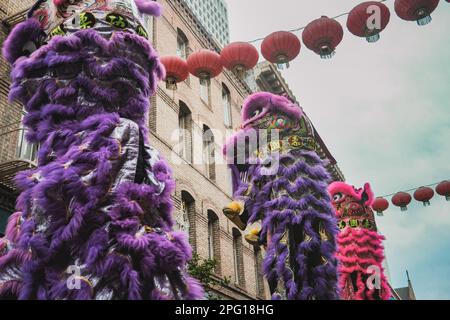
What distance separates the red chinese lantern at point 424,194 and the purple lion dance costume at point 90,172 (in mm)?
11305

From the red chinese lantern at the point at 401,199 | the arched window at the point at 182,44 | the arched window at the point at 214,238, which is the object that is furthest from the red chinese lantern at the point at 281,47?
the red chinese lantern at the point at 401,199

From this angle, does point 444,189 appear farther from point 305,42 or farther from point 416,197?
point 305,42

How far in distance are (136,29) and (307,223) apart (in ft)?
9.55

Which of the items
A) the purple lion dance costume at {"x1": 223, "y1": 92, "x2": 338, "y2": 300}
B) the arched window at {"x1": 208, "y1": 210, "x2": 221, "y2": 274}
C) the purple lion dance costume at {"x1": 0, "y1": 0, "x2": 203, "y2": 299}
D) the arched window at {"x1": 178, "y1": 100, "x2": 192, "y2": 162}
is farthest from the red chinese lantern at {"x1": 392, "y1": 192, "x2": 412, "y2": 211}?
the purple lion dance costume at {"x1": 0, "y1": 0, "x2": 203, "y2": 299}

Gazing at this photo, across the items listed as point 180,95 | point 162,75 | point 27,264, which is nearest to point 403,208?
point 180,95

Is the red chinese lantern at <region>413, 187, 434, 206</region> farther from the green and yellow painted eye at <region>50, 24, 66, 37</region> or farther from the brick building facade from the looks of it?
the green and yellow painted eye at <region>50, 24, 66, 37</region>

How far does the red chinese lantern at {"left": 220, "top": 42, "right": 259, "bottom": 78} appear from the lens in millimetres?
8700

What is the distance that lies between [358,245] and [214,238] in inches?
247

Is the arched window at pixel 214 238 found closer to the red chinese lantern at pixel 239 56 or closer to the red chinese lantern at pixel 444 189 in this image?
the red chinese lantern at pixel 239 56

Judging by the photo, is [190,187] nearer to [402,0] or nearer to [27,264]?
[402,0]

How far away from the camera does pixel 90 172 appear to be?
3.05 m

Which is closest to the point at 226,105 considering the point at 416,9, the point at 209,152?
the point at 209,152
